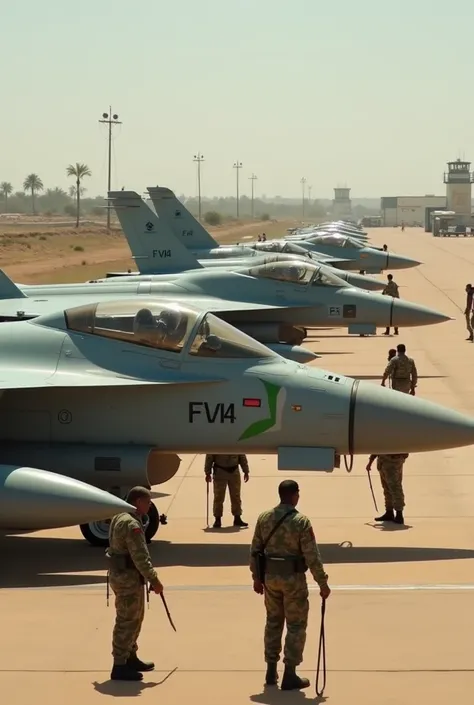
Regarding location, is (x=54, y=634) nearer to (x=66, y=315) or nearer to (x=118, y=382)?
(x=118, y=382)

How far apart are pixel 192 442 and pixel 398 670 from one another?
446 centimetres

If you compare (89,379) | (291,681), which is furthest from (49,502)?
(291,681)

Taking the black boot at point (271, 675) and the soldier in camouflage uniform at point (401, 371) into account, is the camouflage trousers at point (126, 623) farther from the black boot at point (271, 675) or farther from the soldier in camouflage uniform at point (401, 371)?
the soldier in camouflage uniform at point (401, 371)

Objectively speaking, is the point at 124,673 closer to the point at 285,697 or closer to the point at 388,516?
the point at 285,697

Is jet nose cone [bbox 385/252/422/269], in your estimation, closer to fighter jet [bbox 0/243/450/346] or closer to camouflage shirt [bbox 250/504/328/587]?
fighter jet [bbox 0/243/450/346]

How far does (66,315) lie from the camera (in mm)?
11977

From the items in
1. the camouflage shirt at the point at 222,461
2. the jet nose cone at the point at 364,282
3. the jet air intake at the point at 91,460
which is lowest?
the camouflage shirt at the point at 222,461

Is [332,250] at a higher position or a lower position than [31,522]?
higher

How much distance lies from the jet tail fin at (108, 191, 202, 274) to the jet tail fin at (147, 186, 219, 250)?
7.01 metres

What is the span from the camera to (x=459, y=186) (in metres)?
162

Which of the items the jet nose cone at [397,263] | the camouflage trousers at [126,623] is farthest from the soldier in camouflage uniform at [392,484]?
the jet nose cone at [397,263]

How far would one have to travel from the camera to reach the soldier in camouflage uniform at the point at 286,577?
735cm

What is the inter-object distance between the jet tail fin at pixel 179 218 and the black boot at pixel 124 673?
109 feet

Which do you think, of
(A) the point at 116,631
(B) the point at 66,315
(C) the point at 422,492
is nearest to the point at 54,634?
(A) the point at 116,631
